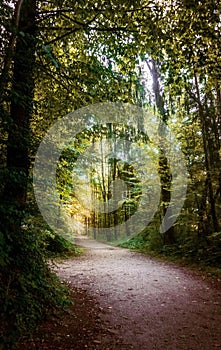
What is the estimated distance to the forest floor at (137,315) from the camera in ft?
11.2

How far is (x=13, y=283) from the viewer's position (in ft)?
11.9

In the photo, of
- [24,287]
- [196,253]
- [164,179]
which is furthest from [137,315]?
[164,179]

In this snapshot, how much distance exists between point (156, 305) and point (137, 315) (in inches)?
26.1

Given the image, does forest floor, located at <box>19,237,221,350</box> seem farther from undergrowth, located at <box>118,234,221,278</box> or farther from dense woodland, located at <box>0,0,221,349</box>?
undergrowth, located at <box>118,234,221,278</box>

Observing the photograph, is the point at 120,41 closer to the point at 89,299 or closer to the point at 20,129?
the point at 20,129

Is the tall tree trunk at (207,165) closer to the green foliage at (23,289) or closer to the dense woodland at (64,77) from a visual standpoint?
the dense woodland at (64,77)

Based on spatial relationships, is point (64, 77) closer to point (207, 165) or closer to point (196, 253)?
point (207, 165)

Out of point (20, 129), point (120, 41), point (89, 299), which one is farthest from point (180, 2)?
point (89, 299)

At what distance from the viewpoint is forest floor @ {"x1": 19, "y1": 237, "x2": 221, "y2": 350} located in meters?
3.41

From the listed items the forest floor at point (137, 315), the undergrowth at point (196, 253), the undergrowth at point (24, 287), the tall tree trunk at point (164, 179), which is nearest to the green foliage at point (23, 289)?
the undergrowth at point (24, 287)

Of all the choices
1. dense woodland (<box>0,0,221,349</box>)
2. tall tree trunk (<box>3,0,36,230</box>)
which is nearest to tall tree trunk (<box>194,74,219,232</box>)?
dense woodland (<box>0,0,221,349</box>)

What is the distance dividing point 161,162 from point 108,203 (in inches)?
522

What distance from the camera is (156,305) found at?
16.2 ft

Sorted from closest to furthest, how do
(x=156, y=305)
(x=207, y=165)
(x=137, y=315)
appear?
(x=137, y=315)
(x=156, y=305)
(x=207, y=165)
